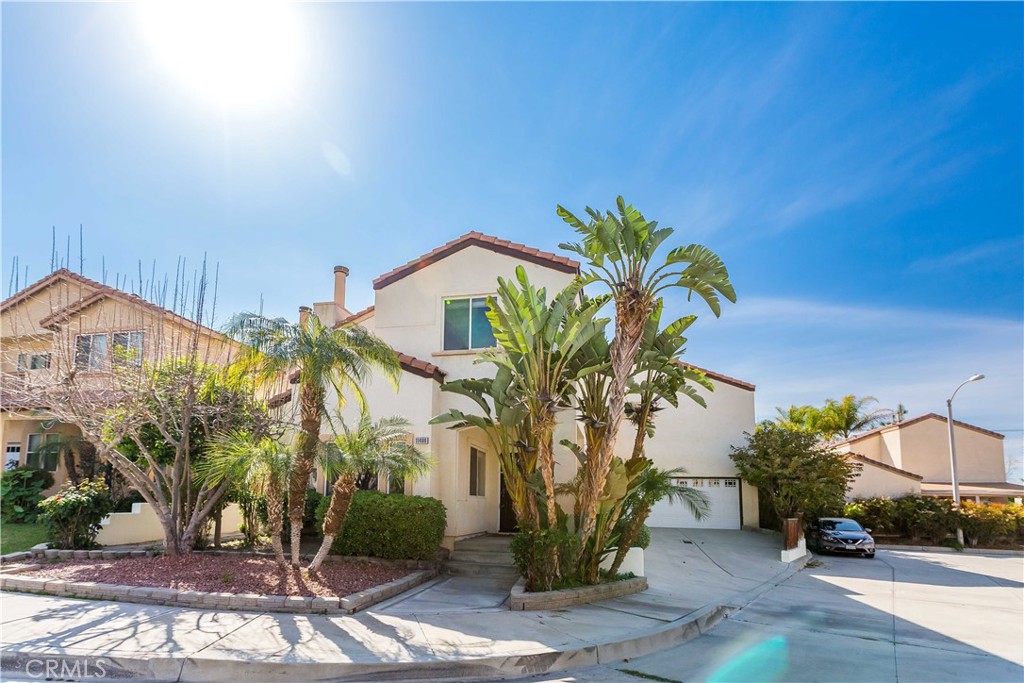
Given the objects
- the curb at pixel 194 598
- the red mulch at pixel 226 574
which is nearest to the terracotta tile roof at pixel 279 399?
the red mulch at pixel 226 574

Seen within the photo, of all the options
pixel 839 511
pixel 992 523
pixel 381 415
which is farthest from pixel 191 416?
pixel 992 523

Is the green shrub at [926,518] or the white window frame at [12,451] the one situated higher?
the white window frame at [12,451]

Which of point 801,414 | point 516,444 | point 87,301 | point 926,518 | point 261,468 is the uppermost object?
A: point 87,301

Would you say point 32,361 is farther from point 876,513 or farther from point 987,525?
point 987,525

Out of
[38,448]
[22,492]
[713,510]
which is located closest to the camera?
[22,492]

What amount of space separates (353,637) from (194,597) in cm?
274

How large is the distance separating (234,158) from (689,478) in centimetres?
1927

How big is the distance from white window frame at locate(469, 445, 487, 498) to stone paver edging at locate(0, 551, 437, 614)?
545 centimetres

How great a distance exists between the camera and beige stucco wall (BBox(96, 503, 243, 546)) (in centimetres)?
1282

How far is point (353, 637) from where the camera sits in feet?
23.9

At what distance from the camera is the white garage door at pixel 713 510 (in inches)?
901

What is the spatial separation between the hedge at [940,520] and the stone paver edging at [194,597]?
77.0 ft

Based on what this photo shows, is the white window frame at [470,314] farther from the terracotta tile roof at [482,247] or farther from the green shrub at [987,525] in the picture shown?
the green shrub at [987,525]

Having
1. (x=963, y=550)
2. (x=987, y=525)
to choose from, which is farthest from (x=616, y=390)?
(x=987, y=525)
